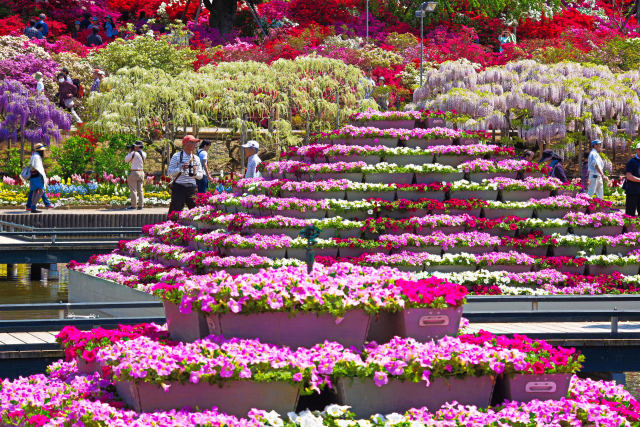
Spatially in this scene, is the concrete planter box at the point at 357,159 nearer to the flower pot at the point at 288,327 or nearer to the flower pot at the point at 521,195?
the flower pot at the point at 521,195

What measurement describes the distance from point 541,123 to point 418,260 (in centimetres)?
2500

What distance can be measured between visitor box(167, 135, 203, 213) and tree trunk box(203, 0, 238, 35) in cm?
3760

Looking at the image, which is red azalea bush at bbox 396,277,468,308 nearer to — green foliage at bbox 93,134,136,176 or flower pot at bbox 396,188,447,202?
flower pot at bbox 396,188,447,202

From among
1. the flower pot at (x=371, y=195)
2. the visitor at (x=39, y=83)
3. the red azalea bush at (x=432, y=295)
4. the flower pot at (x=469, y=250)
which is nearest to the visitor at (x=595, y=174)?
the flower pot at (x=371, y=195)

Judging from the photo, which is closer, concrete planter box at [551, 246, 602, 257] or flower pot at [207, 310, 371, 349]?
flower pot at [207, 310, 371, 349]

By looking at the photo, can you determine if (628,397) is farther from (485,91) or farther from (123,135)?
(485,91)

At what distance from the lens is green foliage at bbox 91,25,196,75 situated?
1911 inches

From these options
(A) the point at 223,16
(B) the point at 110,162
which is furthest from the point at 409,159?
(A) the point at 223,16

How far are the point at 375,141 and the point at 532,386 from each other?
42.9 ft

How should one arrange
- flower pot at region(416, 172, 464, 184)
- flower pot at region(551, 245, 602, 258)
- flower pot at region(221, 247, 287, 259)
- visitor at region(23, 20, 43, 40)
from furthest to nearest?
visitor at region(23, 20, 43, 40)
flower pot at region(416, 172, 464, 184)
flower pot at region(551, 245, 602, 258)
flower pot at region(221, 247, 287, 259)

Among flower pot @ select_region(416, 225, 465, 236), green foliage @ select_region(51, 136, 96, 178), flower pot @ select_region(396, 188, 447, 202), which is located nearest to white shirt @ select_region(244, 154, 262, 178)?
flower pot @ select_region(396, 188, 447, 202)

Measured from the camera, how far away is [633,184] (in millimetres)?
20719

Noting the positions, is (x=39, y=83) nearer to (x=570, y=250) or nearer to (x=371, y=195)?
(x=371, y=195)

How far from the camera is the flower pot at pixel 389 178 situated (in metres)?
→ 19.9
